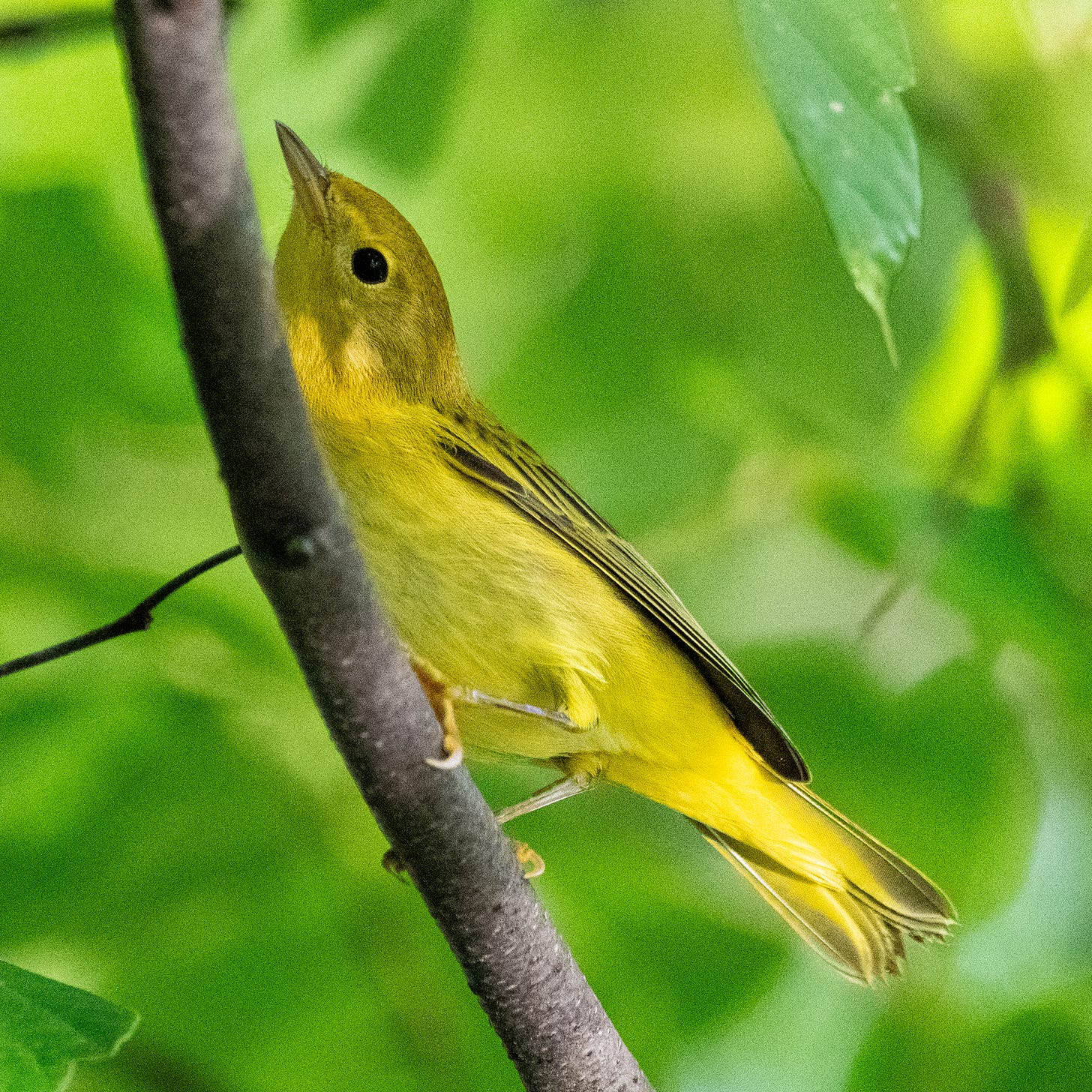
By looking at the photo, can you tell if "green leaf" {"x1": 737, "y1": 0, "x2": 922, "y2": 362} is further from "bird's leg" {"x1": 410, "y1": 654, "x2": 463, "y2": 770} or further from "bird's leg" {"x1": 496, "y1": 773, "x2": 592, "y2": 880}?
"bird's leg" {"x1": 496, "y1": 773, "x2": 592, "y2": 880}

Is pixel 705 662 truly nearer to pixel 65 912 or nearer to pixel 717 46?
pixel 65 912

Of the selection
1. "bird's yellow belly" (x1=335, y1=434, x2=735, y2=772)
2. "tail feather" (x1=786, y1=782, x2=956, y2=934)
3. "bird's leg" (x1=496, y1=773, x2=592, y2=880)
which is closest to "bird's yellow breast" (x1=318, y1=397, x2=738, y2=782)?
"bird's yellow belly" (x1=335, y1=434, x2=735, y2=772)

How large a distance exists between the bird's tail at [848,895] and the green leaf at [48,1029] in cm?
200

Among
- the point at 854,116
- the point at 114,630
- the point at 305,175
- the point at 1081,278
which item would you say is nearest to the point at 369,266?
the point at 305,175

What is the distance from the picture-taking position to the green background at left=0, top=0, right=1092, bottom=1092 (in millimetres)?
3129

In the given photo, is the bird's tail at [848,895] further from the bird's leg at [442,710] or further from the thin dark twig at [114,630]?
the thin dark twig at [114,630]

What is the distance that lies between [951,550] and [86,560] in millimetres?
2138

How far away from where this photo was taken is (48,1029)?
5.78ft

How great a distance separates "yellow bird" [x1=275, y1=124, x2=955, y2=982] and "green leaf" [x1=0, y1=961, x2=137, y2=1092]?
3.23 ft

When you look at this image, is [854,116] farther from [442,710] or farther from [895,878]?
[895,878]

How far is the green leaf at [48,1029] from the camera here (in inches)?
67.2

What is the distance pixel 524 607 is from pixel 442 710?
1.73ft

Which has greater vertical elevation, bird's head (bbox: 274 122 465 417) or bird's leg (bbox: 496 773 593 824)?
bird's head (bbox: 274 122 465 417)

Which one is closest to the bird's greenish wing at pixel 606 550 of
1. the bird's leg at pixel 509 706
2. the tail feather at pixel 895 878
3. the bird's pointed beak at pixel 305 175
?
the tail feather at pixel 895 878
